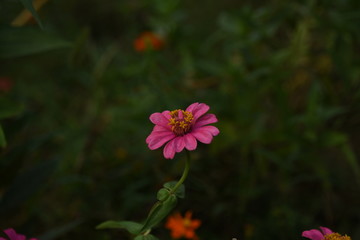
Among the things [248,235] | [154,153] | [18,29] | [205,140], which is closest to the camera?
[205,140]

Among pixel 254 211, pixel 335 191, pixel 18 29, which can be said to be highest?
pixel 335 191

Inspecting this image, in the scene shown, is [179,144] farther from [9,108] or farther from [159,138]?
[9,108]

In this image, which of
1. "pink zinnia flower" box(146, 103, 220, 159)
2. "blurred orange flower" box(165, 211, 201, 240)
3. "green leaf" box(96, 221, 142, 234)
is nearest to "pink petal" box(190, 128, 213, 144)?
"pink zinnia flower" box(146, 103, 220, 159)

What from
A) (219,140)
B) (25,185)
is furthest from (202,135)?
(219,140)

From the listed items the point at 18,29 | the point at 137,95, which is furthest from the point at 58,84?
the point at 18,29

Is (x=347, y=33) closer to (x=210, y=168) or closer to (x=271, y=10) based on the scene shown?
(x=271, y=10)

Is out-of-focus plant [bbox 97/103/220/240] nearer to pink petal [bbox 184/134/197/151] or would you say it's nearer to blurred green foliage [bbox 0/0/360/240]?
pink petal [bbox 184/134/197/151]

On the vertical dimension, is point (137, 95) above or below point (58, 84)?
below

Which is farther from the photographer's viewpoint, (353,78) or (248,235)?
(353,78)
